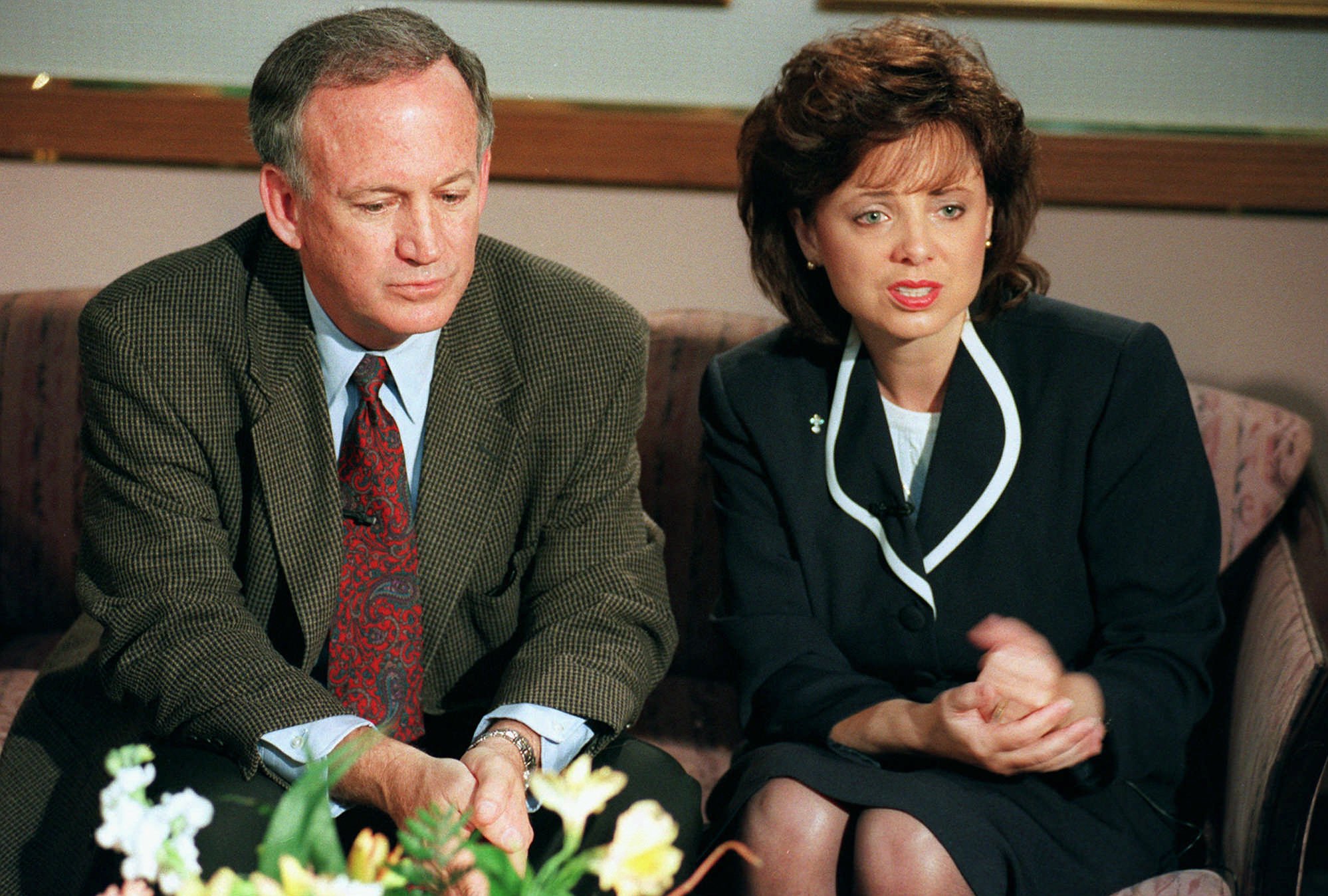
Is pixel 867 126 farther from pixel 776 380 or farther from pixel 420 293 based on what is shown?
pixel 420 293

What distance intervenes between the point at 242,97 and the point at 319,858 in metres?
1.93

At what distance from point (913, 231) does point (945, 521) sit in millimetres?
378

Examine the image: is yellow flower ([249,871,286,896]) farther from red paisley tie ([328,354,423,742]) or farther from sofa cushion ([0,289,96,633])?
sofa cushion ([0,289,96,633])

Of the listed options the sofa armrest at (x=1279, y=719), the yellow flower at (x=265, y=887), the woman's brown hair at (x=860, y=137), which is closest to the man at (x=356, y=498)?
the woman's brown hair at (x=860, y=137)

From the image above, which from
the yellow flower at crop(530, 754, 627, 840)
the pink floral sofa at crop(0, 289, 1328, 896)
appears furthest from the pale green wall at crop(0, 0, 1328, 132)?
the yellow flower at crop(530, 754, 627, 840)

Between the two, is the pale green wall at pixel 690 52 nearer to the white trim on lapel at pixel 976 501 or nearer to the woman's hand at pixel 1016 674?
the white trim on lapel at pixel 976 501

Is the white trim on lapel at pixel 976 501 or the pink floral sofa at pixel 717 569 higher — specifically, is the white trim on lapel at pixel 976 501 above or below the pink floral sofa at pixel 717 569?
above

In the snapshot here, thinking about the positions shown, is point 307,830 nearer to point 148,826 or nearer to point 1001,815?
point 148,826

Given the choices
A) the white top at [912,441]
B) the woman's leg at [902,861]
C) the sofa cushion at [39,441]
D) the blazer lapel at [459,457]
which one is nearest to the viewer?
the woman's leg at [902,861]

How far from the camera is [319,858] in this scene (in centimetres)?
95

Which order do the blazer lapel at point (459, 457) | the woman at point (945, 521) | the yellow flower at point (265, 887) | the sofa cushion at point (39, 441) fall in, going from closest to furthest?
the yellow flower at point (265, 887)
the woman at point (945, 521)
the blazer lapel at point (459, 457)
the sofa cushion at point (39, 441)

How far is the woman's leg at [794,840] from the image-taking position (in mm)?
1585

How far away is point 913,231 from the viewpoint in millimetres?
1707

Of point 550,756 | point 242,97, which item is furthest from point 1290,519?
point 242,97
